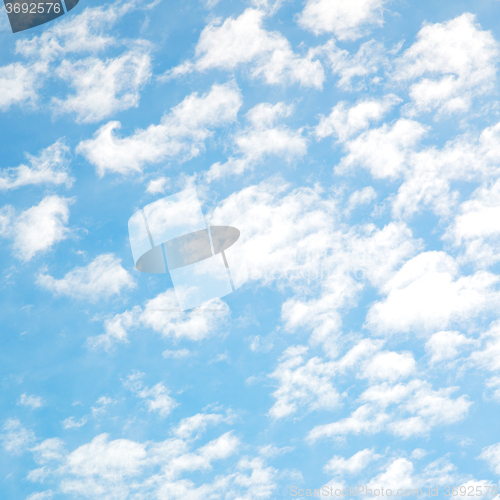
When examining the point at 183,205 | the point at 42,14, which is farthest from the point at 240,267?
the point at 42,14

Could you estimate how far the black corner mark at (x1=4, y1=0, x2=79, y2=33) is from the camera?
25016 millimetres

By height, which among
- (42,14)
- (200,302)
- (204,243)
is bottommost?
(200,302)

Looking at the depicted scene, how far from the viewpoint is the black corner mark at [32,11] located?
82.1 ft

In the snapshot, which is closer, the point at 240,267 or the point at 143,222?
the point at 143,222

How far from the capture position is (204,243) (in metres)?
26.5

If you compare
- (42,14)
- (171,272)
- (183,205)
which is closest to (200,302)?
(171,272)

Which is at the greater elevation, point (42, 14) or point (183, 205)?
point (42, 14)

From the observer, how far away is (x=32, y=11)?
26219 mm

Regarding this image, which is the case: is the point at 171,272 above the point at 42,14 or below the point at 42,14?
below

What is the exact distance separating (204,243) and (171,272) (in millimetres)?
2492

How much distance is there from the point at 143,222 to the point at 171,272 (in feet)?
10.8

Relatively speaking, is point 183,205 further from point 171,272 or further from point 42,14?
point 42,14

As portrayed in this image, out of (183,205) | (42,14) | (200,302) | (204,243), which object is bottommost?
(200,302)

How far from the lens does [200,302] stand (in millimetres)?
28156
